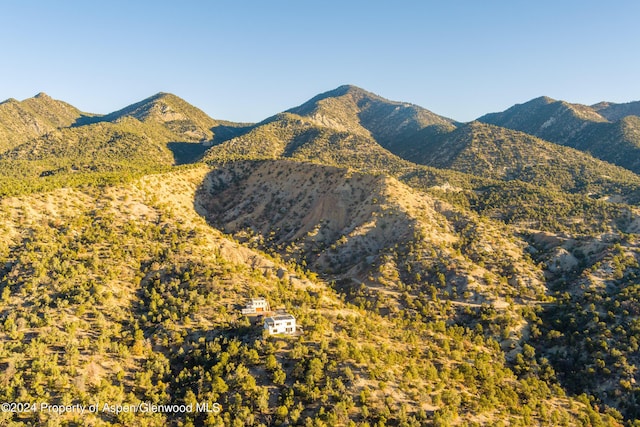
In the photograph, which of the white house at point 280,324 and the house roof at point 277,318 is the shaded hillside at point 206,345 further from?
the house roof at point 277,318

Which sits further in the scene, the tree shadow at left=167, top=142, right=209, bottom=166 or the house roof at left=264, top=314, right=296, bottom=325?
the tree shadow at left=167, top=142, right=209, bottom=166

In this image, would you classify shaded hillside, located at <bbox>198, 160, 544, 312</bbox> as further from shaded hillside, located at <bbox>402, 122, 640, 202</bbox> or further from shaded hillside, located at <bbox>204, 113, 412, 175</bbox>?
shaded hillside, located at <bbox>402, 122, 640, 202</bbox>

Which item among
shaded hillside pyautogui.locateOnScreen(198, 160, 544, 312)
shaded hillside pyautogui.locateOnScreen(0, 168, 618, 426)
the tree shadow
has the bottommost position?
shaded hillside pyautogui.locateOnScreen(0, 168, 618, 426)

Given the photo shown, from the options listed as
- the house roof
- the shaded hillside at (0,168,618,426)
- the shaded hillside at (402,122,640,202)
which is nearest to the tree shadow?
the shaded hillside at (0,168,618,426)

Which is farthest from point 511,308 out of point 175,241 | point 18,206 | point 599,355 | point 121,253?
point 18,206

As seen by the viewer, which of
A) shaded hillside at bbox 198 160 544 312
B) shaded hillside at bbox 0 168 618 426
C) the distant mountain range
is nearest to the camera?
shaded hillside at bbox 0 168 618 426

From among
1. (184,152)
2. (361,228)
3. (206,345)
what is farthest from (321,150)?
(206,345)

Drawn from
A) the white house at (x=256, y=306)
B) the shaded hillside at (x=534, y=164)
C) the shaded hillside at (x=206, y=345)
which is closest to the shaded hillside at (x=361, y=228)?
the shaded hillside at (x=206, y=345)
